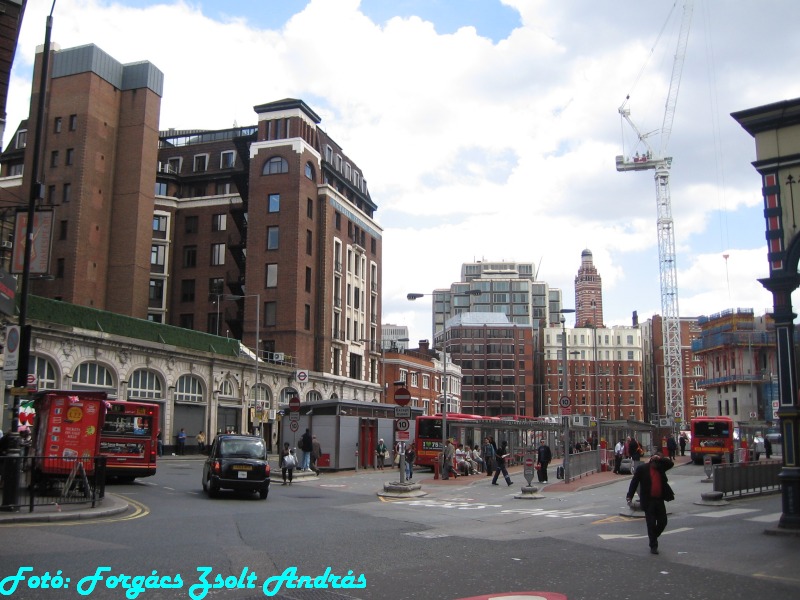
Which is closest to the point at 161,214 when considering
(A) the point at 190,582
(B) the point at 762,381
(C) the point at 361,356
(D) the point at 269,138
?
(D) the point at 269,138

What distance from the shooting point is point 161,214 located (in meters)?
73.2

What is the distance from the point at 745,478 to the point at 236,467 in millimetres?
15482

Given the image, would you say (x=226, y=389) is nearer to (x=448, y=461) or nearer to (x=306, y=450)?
(x=306, y=450)

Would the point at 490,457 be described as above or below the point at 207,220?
below

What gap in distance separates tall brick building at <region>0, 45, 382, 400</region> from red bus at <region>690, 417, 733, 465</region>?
29.9 meters

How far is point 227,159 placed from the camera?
2963 inches

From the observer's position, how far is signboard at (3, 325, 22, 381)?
15.6 metres

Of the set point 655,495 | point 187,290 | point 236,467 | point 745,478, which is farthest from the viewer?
point 187,290

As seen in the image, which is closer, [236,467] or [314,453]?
[236,467]

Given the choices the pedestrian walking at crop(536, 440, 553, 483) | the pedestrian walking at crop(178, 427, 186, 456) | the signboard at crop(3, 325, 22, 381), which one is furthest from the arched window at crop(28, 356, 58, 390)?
the pedestrian walking at crop(536, 440, 553, 483)

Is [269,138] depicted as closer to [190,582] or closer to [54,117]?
[54,117]

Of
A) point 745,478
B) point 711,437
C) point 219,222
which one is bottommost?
point 745,478

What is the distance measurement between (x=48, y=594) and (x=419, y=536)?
7.37m

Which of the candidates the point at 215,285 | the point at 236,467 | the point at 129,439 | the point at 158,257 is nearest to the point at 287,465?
the point at 129,439
